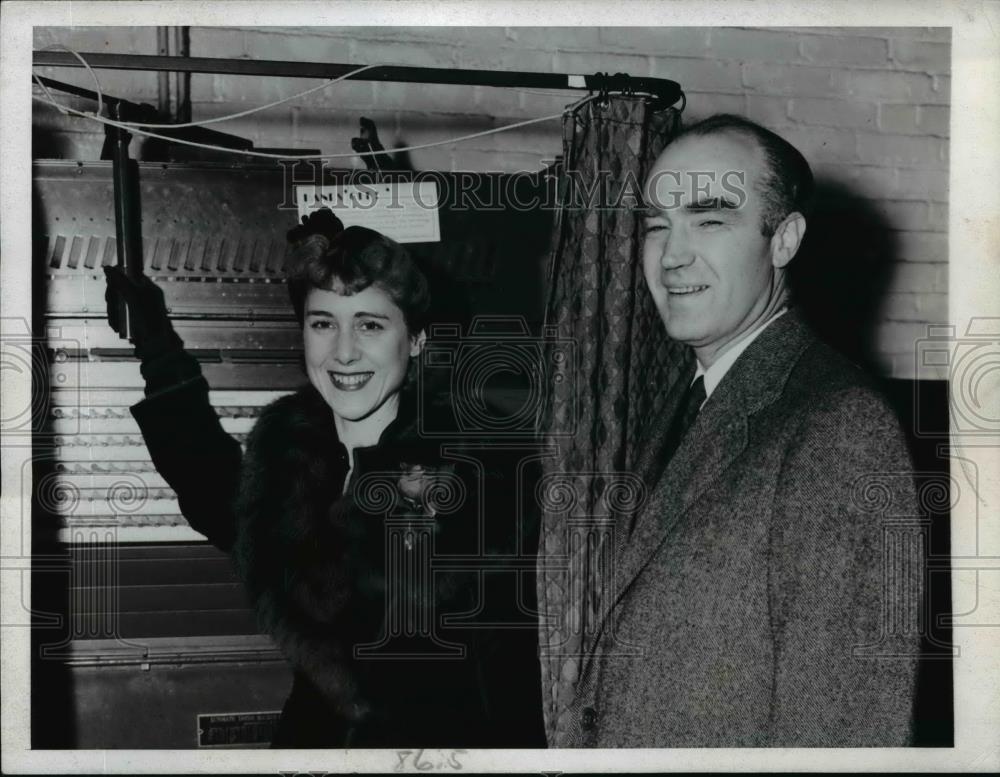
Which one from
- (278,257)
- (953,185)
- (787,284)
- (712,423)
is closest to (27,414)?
(278,257)

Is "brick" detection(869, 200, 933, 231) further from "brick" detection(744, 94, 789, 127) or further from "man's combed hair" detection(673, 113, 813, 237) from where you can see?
"man's combed hair" detection(673, 113, 813, 237)

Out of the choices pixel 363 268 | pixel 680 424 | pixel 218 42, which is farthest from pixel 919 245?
pixel 218 42

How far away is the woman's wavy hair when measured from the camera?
80.9 inches

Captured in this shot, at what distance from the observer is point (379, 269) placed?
206 cm

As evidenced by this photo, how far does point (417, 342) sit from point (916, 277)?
A: 1.31m

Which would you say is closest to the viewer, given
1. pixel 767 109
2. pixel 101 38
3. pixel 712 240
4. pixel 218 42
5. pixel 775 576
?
pixel 775 576

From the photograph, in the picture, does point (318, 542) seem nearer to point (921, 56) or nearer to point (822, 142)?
point (822, 142)

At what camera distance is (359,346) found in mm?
2055

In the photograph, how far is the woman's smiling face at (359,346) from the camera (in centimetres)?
205

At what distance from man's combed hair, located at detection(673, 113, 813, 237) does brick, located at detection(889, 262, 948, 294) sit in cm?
66

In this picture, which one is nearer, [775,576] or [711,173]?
[775,576]

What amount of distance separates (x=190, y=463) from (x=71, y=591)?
1.13ft

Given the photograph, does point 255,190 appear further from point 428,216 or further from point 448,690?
point 448,690

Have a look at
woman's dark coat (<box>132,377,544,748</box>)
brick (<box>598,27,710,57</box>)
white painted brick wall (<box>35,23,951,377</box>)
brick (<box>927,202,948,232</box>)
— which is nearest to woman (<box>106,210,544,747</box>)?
woman's dark coat (<box>132,377,544,748</box>)
